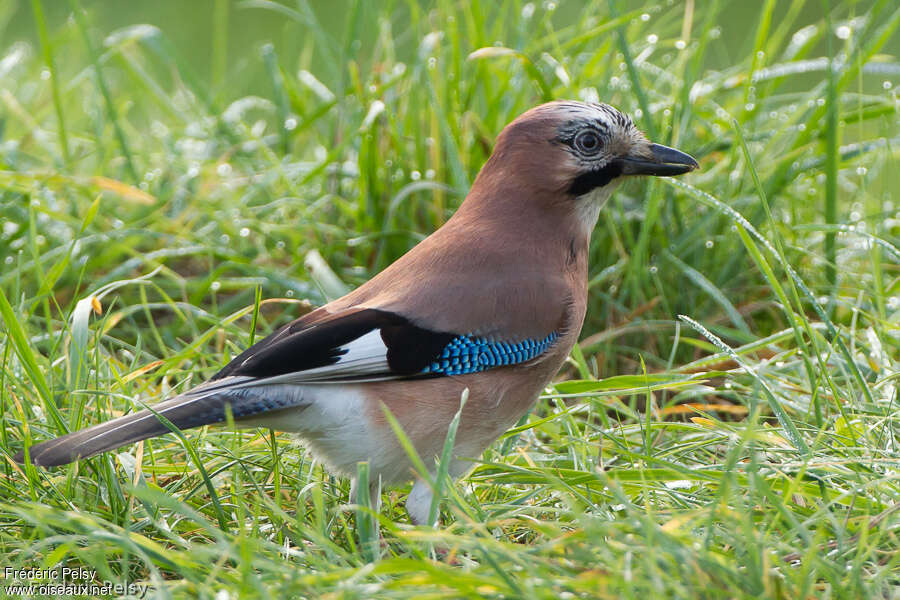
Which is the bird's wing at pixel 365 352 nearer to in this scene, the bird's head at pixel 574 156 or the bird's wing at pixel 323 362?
the bird's wing at pixel 323 362

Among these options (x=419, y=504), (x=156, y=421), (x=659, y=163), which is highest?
(x=659, y=163)

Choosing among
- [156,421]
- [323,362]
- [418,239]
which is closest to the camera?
[156,421]

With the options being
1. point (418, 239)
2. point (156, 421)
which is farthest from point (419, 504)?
point (418, 239)

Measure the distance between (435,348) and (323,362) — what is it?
0.92 feet

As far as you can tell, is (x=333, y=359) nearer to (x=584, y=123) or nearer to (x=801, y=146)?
(x=584, y=123)

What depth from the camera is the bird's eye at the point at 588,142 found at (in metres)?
3.24

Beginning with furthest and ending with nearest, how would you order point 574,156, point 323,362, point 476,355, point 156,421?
point 574,156
point 476,355
point 323,362
point 156,421

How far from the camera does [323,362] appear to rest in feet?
9.06

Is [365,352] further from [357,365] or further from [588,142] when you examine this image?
[588,142]

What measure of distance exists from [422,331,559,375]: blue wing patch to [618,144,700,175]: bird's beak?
26.2 inches

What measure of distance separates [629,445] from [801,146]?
5.05ft

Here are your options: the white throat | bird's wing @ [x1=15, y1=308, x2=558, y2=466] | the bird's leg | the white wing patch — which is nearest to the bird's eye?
the white throat

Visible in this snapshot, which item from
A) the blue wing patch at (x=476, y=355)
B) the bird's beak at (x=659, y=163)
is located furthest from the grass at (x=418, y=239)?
the blue wing patch at (x=476, y=355)

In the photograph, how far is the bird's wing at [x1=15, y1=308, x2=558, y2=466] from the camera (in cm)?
264
